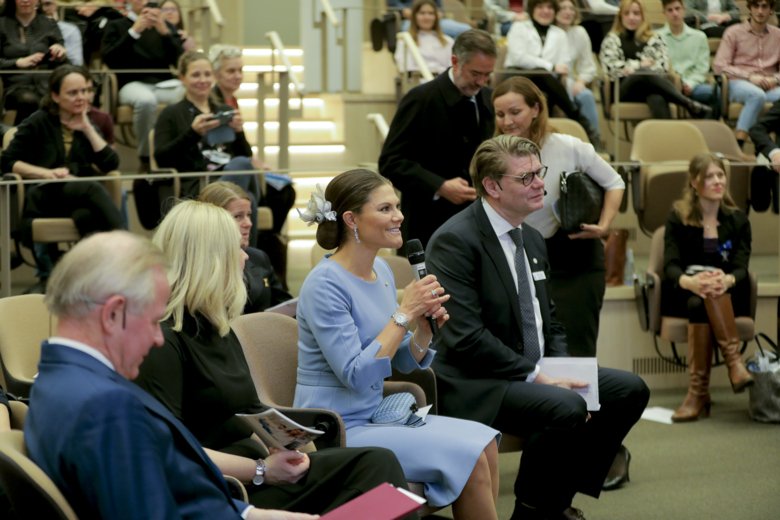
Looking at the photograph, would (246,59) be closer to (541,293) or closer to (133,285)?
(541,293)

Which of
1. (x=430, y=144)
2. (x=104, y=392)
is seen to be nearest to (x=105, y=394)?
(x=104, y=392)

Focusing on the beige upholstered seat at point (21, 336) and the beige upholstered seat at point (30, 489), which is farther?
the beige upholstered seat at point (21, 336)

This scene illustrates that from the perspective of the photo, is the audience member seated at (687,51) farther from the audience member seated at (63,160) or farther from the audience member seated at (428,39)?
the audience member seated at (63,160)

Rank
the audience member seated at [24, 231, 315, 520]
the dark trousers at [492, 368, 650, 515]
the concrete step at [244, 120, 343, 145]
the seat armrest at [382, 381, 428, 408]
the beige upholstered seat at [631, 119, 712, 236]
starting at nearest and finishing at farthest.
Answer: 1. the audience member seated at [24, 231, 315, 520]
2. the seat armrest at [382, 381, 428, 408]
3. the dark trousers at [492, 368, 650, 515]
4. the beige upholstered seat at [631, 119, 712, 236]
5. the concrete step at [244, 120, 343, 145]

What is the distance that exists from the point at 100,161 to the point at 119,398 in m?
4.35

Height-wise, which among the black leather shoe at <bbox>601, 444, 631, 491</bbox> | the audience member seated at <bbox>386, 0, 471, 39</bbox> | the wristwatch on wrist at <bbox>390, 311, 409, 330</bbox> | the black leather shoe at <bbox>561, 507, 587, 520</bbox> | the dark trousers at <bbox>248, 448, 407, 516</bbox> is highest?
the audience member seated at <bbox>386, 0, 471, 39</bbox>

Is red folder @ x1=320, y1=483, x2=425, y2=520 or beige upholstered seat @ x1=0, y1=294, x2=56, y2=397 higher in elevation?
red folder @ x1=320, y1=483, x2=425, y2=520

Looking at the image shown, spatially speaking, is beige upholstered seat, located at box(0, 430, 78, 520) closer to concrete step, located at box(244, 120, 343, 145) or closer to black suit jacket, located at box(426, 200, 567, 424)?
black suit jacket, located at box(426, 200, 567, 424)

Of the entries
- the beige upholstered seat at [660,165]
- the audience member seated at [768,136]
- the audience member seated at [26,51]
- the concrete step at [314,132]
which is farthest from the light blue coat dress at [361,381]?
the concrete step at [314,132]

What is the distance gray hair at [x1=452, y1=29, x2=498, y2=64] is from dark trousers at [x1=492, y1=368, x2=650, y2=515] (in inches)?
55.9

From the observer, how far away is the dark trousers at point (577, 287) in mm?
4805

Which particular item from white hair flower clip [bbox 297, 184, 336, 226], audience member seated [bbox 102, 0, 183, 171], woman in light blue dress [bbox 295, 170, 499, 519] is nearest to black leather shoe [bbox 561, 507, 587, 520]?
woman in light blue dress [bbox 295, 170, 499, 519]

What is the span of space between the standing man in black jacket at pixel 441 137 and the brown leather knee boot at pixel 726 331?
4.70 ft

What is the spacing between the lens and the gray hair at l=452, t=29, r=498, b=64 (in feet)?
16.1
